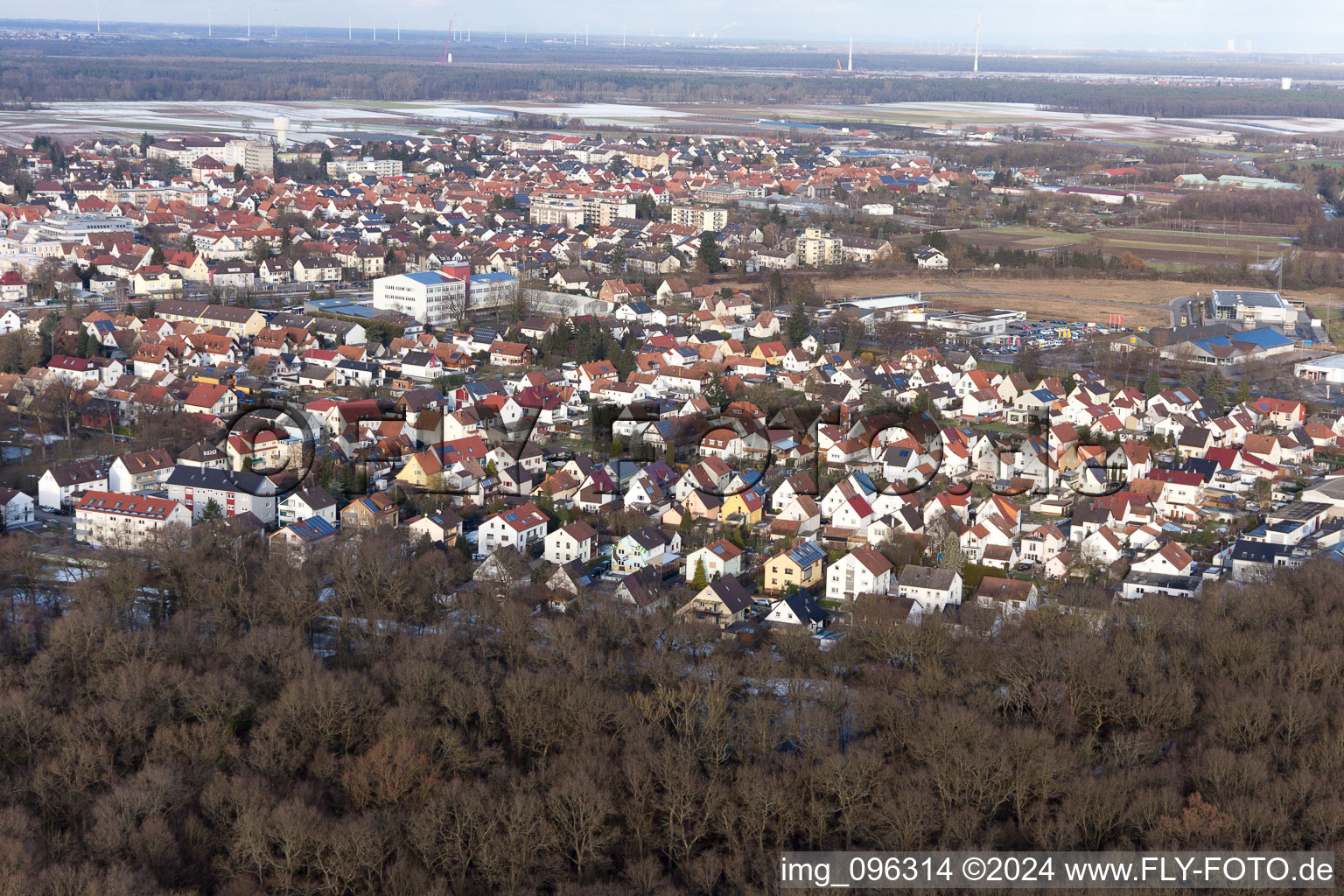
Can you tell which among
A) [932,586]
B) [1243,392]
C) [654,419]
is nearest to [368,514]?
[654,419]

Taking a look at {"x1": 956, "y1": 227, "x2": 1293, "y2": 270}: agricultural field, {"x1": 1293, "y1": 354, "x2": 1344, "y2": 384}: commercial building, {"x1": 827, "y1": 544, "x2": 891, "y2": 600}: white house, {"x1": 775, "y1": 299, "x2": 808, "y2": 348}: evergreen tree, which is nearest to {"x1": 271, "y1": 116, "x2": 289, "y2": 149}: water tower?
{"x1": 956, "y1": 227, "x2": 1293, "y2": 270}: agricultural field

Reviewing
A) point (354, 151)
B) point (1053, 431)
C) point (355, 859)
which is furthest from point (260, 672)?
point (354, 151)

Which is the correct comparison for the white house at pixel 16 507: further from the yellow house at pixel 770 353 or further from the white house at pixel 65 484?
the yellow house at pixel 770 353

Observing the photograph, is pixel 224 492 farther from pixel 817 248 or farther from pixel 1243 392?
pixel 817 248

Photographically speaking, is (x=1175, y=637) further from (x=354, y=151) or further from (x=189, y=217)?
(x=354, y=151)

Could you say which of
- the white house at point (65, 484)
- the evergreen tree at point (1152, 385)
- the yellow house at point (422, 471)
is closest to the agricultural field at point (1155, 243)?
the evergreen tree at point (1152, 385)

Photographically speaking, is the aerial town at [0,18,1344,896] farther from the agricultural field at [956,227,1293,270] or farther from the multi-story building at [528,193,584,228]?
the multi-story building at [528,193,584,228]
